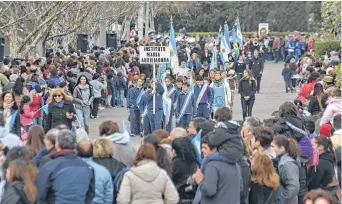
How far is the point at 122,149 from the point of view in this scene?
37.4ft

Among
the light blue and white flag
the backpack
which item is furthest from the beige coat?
the light blue and white flag

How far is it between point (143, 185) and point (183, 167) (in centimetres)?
107

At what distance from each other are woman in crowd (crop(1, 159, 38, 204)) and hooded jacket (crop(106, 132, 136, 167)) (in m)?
1.88

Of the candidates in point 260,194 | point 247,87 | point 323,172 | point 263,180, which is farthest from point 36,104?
point 263,180

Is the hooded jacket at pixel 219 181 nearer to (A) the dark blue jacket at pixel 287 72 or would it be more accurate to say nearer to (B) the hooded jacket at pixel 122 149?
(B) the hooded jacket at pixel 122 149

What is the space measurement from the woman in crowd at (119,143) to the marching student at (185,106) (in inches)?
401

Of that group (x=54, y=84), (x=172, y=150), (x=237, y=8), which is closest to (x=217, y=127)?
(x=172, y=150)

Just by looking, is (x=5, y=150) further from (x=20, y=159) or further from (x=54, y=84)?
(x=54, y=84)

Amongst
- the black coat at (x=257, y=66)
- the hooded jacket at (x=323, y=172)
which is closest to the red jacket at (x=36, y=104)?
the hooded jacket at (x=323, y=172)

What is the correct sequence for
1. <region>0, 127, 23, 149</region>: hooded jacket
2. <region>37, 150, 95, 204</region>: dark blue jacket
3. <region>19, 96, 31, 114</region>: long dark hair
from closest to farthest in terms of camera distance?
<region>37, 150, 95, 204</region>: dark blue jacket → <region>0, 127, 23, 149</region>: hooded jacket → <region>19, 96, 31, 114</region>: long dark hair

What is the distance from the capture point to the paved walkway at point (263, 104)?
27.8 meters

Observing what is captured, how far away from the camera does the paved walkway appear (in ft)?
91.2

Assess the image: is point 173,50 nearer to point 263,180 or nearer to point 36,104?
point 36,104

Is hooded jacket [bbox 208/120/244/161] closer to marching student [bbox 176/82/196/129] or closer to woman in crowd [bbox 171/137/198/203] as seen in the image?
woman in crowd [bbox 171/137/198/203]
